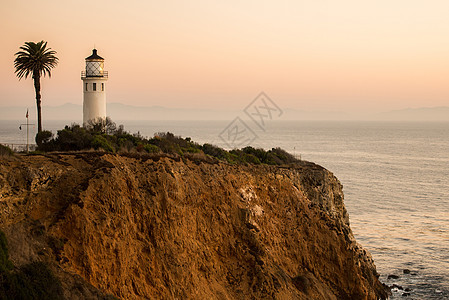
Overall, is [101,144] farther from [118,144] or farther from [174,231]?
[174,231]

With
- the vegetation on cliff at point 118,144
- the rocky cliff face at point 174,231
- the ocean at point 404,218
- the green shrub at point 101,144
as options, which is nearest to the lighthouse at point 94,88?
the vegetation on cliff at point 118,144

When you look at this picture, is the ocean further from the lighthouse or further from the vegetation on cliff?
the lighthouse

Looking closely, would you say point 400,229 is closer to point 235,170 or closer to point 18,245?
point 235,170

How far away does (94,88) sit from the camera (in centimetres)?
4200

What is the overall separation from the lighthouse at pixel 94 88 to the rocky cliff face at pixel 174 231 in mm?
16526

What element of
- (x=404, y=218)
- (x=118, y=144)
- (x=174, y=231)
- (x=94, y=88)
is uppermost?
(x=94, y=88)

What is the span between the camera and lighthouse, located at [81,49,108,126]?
41.8 metres

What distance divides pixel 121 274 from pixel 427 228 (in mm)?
38736

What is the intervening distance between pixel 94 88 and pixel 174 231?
22.6 metres

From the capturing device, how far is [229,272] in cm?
2480

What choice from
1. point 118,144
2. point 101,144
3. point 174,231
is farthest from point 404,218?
point 174,231

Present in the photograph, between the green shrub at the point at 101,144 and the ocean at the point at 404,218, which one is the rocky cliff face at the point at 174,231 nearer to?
the green shrub at the point at 101,144

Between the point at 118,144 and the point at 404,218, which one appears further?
the point at 404,218

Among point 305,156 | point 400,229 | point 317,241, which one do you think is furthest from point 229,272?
Answer: point 305,156
